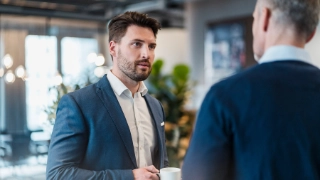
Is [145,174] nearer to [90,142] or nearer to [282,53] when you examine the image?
[90,142]

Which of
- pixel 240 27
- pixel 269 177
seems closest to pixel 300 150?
pixel 269 177

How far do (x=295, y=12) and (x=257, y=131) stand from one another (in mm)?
305

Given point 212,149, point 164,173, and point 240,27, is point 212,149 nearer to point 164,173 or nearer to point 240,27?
point 164,173

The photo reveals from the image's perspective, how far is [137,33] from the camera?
1706mm

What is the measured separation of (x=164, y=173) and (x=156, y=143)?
30cm

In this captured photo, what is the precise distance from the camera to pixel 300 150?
3.23 feet

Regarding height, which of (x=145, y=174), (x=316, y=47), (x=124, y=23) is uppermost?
(x=316, y=47)

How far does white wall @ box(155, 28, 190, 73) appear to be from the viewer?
12227mm

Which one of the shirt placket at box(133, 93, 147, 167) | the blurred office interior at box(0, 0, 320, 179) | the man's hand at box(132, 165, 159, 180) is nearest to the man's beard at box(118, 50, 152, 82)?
the shirt placket at box(133, 93, 147, 167)

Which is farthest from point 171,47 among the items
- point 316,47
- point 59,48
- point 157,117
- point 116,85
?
point 116,85

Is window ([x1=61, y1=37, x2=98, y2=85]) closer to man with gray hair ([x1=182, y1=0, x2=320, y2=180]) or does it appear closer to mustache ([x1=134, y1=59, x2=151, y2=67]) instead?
mustache ([x1=134, y1=59, x2=151, y2=67])

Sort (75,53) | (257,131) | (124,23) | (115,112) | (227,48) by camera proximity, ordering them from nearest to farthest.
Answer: (257,131), (115,112), (124,23), (227,48), (75,53)

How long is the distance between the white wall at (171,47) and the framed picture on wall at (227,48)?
465 centimetres

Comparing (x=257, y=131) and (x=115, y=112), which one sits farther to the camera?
(x=115, y=112)
